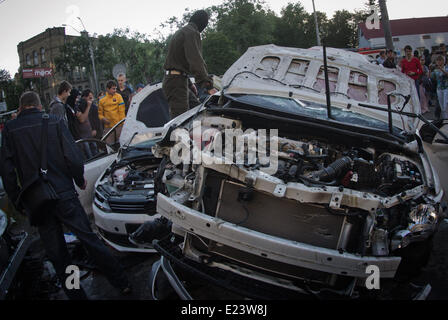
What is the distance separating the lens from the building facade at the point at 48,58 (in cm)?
3862

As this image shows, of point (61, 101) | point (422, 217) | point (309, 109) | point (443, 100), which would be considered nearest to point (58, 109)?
point (61, 101)

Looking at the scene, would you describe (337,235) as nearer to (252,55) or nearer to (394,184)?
Answer: (394,184)

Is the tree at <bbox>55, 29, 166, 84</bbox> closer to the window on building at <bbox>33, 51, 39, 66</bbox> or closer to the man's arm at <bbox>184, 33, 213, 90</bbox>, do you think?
the window on building at <bbox>33, 51, 39, 66</bbox>

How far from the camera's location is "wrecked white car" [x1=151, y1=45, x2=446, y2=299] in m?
2.04

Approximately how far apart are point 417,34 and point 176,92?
39.9 metres

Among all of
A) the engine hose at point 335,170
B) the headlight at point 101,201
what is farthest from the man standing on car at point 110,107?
the engine hose at point 335,170

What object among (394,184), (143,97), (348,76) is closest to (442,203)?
(394,184)

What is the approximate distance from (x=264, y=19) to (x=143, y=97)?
41.1 meters

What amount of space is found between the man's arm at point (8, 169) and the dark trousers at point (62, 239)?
34 centimetres

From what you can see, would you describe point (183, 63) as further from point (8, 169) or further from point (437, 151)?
point (437, 151)

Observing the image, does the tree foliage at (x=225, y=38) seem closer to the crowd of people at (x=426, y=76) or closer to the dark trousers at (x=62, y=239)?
the crowd of people at (x=426, y=76)

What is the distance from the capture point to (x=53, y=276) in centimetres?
331

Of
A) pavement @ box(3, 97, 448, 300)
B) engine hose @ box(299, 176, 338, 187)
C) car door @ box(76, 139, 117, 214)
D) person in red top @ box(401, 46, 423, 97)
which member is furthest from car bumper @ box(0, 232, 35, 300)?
person in red top @ box(401, 46, 423, 97)

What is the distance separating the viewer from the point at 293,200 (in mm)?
2238
